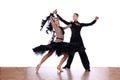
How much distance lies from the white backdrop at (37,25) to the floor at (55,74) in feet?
1.16

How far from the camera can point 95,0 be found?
6.86 meters

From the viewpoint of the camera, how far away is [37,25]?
22.2 feet

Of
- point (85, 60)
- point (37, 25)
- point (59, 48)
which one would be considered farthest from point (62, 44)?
point (37, 25)

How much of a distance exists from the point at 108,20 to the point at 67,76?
1.87 metres

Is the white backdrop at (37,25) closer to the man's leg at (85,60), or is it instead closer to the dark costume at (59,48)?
the man's leg at (85,60)

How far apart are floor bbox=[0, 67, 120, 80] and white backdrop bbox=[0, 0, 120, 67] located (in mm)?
353

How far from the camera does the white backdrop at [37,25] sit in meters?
6.69

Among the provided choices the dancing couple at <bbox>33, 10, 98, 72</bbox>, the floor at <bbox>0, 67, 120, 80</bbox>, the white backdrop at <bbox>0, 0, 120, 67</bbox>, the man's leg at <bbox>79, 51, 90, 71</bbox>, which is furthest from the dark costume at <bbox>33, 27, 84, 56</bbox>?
the white backdrop at <bbox>0, 0, 120, 67</bbox>

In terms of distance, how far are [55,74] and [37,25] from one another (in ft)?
4.40

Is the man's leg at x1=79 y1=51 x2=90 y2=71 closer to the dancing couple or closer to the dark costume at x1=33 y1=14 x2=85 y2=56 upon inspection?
the dancing couple

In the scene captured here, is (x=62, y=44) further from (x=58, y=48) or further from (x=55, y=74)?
(x=55, y=74)

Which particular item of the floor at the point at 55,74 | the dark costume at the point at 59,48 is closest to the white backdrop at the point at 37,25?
the floor at the point at 55,74

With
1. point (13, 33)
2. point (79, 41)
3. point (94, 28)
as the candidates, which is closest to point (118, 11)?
point (94, 28)

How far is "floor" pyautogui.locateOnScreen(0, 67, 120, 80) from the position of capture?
17.8ft
